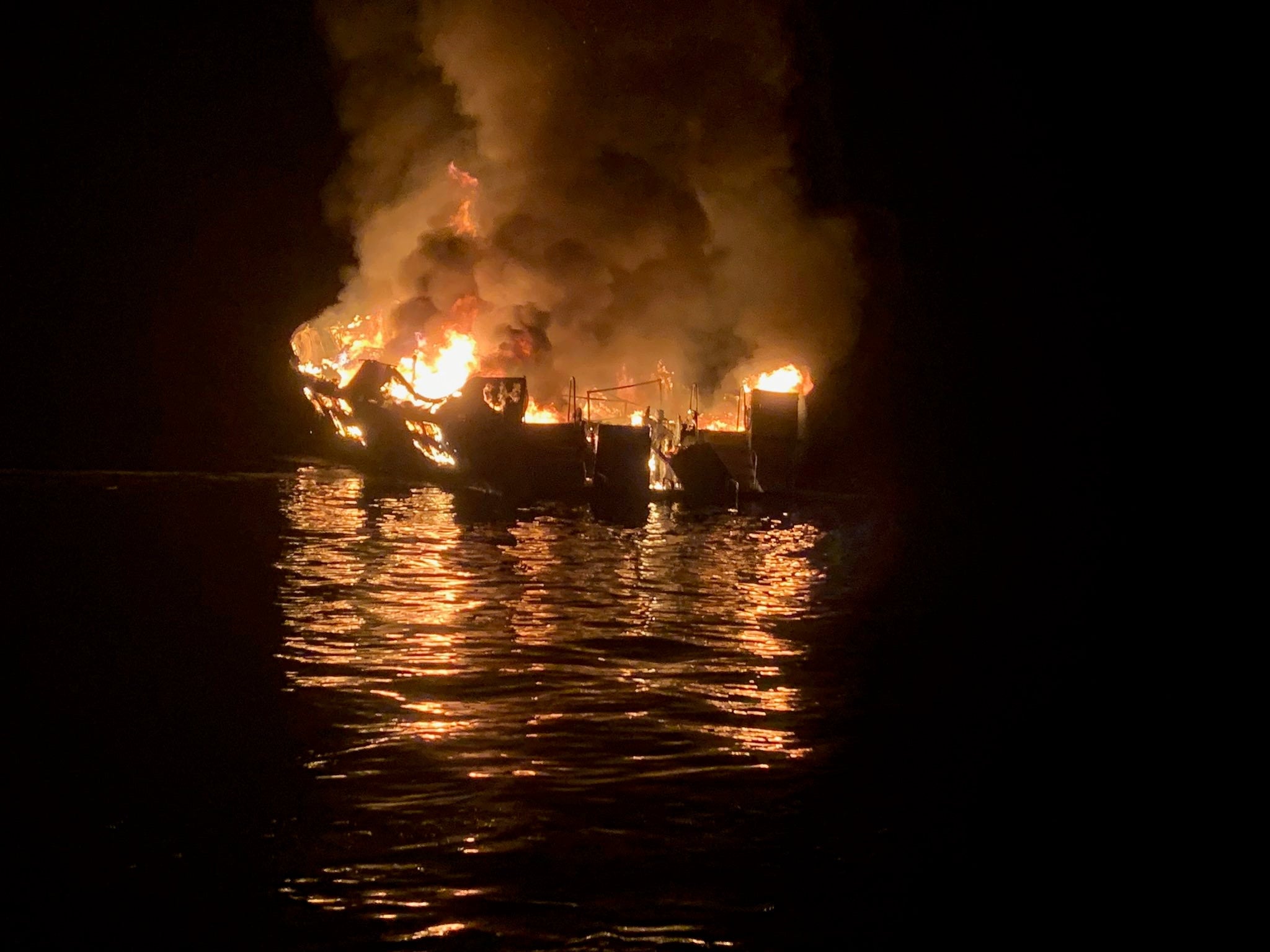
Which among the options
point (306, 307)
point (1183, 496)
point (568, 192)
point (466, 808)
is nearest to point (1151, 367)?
point (1183, 496)

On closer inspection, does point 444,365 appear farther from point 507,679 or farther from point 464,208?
point 507,679

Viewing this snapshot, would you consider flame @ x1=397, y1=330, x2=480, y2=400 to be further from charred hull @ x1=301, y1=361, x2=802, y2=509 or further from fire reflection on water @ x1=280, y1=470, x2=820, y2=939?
fire reflection on water @ x1=280, y1=470, x2=820, y2=939

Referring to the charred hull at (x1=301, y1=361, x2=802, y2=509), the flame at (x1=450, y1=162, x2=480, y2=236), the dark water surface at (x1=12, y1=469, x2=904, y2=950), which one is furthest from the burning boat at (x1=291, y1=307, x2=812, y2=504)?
the dark water surface at (x1=12, y1=469, x2=904, y2=950)

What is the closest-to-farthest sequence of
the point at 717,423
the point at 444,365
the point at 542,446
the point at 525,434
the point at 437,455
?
1. the point at 542,446
2. the point at 525,434
3. the point at 437,455
4. the point at 444,365
5. the point at 717,423

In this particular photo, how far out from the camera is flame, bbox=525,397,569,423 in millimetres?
42031

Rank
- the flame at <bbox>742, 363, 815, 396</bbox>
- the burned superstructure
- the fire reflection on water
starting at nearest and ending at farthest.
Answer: the fire reflection on water < the burned superstructure < the flame at <bbox>742, 363, 815, 396</bbox>

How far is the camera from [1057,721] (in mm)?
10344

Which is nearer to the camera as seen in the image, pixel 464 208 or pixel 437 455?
pixel 437 455

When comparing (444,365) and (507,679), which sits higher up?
(444,365)

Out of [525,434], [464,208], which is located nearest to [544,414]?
[525,434]

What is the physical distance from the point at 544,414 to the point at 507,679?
105 ft

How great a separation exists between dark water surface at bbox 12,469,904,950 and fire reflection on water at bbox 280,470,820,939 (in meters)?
0.04

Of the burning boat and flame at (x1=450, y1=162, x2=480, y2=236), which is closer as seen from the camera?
the burning boat

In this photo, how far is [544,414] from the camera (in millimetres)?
42594
